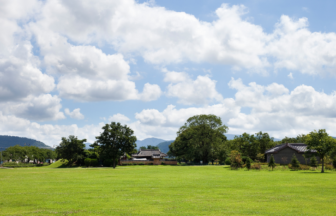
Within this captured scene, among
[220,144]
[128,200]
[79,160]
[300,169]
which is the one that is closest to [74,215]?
[128,200]

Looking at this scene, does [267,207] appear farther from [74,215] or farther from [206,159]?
[206,159]

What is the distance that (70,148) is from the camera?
72312mm

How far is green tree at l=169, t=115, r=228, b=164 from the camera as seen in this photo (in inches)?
3275

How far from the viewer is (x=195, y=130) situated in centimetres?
8606

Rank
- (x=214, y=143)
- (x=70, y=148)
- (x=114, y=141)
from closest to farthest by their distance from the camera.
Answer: (x=114, y=141) → (x=70, y=148) → (x=214, y=143)

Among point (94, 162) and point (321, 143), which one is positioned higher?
point (321, 143)

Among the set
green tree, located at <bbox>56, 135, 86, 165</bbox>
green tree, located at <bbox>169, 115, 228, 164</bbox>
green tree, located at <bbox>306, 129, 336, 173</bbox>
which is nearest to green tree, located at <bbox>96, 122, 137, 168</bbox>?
green tree, located at <bbox>56, 135, 86, 165</bbox>

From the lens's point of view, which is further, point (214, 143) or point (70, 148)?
point (214, 143)

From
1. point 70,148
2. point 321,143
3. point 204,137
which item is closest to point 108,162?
point 70,148

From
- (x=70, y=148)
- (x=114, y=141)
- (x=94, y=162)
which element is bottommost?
(x=94, y=162)

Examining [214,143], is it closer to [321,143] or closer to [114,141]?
[114,141]

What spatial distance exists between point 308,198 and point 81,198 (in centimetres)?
1429

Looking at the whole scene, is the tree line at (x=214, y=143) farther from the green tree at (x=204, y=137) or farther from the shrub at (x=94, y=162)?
the shrub at (x=94, y=162)

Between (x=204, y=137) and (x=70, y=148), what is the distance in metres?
42.7
